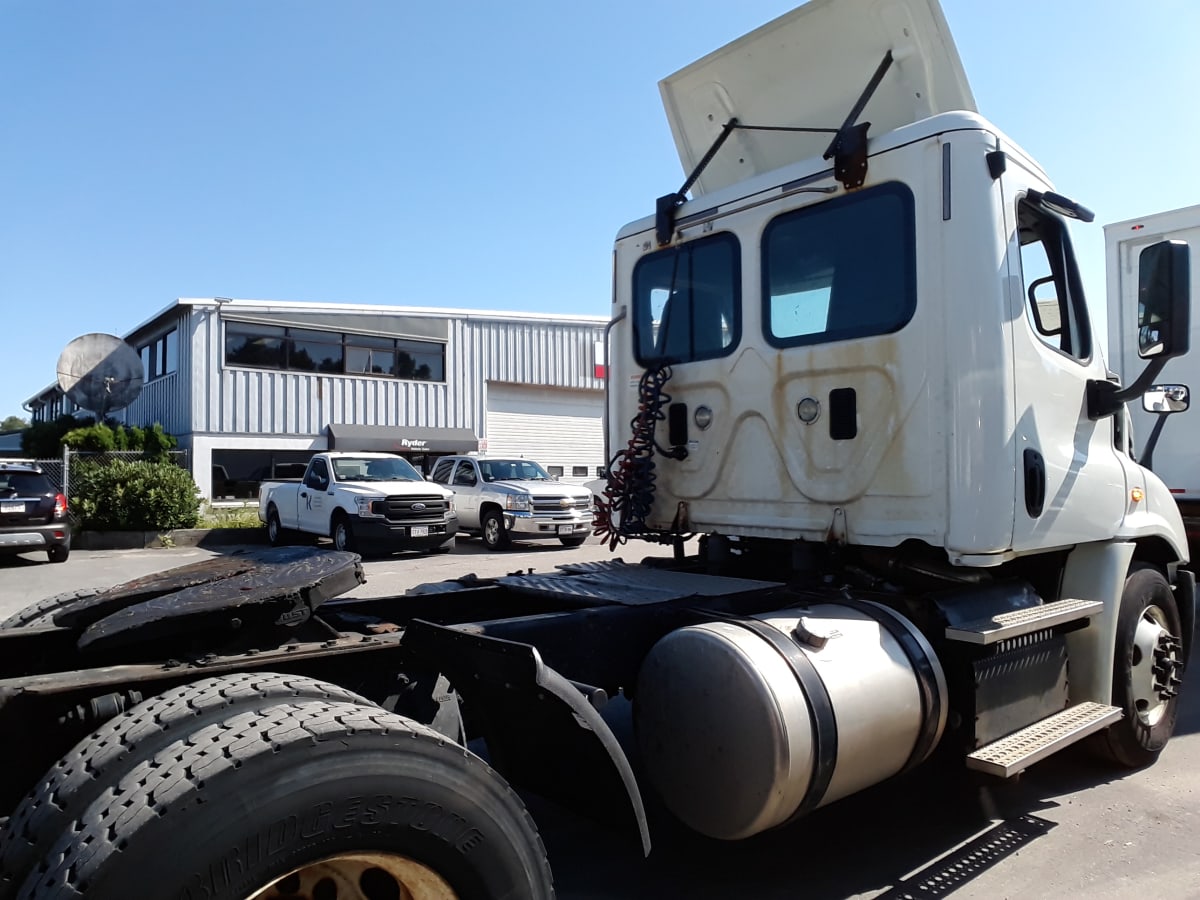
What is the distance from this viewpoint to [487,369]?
1133 inches

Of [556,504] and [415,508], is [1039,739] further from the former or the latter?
[556,504]

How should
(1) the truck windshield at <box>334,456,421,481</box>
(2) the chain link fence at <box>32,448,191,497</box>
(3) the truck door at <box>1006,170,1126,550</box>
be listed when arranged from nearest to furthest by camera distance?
(3) the truck door at <box>1006,170,1126,550</box>
(1) the truck windshield at <box>334,456,421,481</box>
(2) the chain link fence at <box>32,448,191,497</box>

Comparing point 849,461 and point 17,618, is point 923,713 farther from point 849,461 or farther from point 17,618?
point 17,618

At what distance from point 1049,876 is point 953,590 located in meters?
1.13

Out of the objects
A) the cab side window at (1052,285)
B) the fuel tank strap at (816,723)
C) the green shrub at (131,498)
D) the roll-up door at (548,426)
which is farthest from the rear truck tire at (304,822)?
the roll-up door at (548,426)

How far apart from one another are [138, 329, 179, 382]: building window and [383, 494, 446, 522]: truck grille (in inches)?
546

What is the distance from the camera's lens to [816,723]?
2764mm

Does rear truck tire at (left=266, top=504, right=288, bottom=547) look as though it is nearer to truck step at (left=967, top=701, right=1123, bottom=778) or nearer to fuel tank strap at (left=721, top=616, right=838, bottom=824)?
truck step at (left=967, top=701, right=1123, bottom=778)

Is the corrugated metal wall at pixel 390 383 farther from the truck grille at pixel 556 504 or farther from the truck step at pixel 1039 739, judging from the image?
the truck step at pixel 1039 739

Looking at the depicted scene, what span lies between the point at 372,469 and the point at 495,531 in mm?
2648

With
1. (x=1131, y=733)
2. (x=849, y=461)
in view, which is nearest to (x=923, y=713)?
(x=849, y=461)

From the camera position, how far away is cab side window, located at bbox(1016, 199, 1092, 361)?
12.7 ft

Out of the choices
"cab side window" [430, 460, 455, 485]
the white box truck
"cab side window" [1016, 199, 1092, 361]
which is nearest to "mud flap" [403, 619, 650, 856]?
"cab side window" [1016, 199, 1092, 361]

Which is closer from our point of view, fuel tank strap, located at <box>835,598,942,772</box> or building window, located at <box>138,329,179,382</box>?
fuel tank strap, located at <box>835,598,942,772</box>
